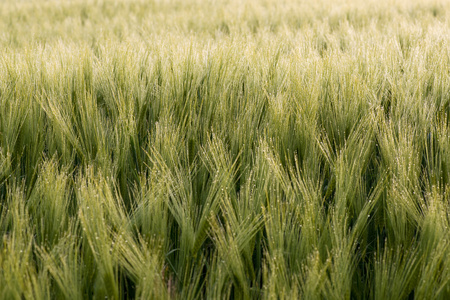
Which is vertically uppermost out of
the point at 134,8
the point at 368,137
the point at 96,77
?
Result: the point at 134,8

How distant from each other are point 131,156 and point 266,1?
10.3 feet

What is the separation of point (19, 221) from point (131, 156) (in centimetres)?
31

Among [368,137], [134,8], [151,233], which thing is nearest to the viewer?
[151,233]

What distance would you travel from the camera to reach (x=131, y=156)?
890mm

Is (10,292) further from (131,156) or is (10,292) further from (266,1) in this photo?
(266,1)

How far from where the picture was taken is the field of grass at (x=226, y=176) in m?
0.60

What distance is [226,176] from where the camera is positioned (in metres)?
0.72

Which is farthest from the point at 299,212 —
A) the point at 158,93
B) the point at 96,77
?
the point at 96,77

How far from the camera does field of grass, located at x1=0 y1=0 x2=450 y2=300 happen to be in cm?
60

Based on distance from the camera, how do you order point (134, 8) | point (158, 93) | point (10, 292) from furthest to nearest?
point (134, 8), point (158, 93), point (10, 292)

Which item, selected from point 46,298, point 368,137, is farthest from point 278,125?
point 46,298

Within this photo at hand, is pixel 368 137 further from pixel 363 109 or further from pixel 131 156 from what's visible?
pixel 131 156

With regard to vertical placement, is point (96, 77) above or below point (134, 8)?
below

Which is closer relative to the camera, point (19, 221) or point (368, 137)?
point (19, 221)
